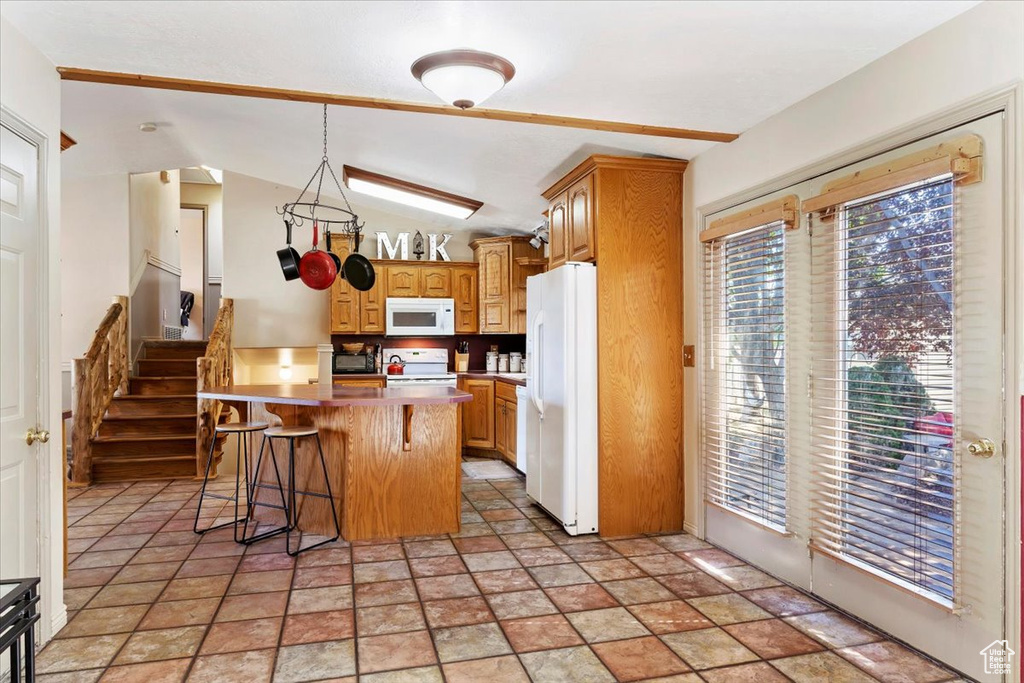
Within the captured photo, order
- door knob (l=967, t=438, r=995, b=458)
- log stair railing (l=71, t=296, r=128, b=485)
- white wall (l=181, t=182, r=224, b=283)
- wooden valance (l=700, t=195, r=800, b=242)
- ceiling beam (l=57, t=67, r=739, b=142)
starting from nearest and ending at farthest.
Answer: door knob (l=967, t=438, r=995, b=458) → ceiling beam (l=57, t=67, r=739, b=142) → wooden valance (l=700, t=195, r=800, b=242) → log stair railing (l=71, t=296, r=128, b=485) → white wall (l=181, t=182, r=224, b=283)

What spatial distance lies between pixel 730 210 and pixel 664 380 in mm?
1132

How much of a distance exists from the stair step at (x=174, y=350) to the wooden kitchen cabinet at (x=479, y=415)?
10.3ft

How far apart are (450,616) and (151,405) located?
4.73m

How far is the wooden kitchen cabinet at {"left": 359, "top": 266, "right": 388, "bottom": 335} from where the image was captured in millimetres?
6805

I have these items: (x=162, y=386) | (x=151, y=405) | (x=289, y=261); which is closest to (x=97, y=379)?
(x=151, y=405)

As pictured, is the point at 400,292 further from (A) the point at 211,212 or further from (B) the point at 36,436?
(A) the point at 211,212

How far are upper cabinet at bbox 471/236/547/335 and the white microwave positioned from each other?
0.38m

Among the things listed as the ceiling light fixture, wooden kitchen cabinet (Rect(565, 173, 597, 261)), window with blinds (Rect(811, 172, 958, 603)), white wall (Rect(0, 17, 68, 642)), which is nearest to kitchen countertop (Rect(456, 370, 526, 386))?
wooden kitchen cabinet (Rect(565, 173, 597, 261))

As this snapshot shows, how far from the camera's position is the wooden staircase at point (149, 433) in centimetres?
564

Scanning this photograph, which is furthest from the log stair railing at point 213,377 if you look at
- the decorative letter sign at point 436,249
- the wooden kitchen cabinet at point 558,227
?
the wooden kitchen cabinet at point 558,227

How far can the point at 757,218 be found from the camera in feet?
10.9

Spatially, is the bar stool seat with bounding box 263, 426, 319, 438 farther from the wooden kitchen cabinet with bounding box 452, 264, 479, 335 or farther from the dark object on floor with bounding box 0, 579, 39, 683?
the wooden kitchen cabinet with bounding box 452, 264, 479, 335

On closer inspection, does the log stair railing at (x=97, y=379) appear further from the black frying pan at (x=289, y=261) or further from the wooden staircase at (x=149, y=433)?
the black frying pan at (x=289, y=261)

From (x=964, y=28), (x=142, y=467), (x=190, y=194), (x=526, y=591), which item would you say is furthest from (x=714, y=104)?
(x=190, y=194)
